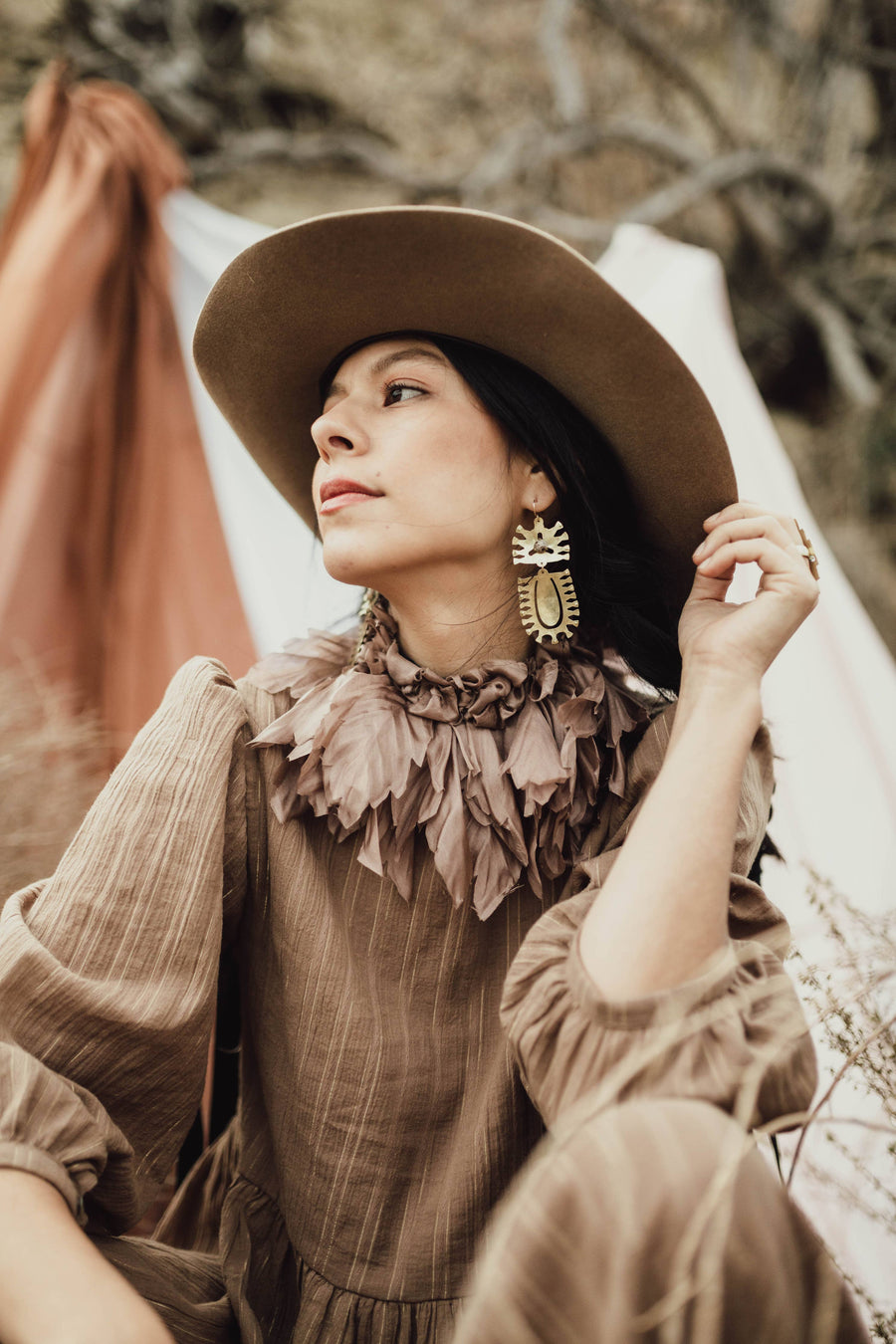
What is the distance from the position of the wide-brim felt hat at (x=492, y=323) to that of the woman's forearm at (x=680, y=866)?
315 mm

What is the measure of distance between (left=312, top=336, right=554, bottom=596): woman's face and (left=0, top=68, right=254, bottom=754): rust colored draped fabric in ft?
3.49

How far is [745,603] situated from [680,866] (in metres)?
0.32

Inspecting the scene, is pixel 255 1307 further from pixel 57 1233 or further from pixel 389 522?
pixel 389 522

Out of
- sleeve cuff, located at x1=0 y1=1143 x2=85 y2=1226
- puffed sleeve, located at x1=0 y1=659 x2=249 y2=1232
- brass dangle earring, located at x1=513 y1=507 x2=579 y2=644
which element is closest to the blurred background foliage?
brass dangle earring, located at x1=513 y1=507 x2=579 y2=644

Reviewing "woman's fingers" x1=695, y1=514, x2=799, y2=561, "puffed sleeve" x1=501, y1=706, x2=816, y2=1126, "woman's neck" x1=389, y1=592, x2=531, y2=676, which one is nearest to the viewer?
"puffed sleeve" x1=501, y1=706, x2=816, y2=1126

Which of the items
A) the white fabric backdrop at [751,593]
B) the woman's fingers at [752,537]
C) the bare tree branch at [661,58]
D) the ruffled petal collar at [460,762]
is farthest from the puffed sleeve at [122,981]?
the bare tree branch at [661,58]

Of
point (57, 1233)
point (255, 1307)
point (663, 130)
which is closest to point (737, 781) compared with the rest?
point (57, 1233)

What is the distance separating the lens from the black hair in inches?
46.1

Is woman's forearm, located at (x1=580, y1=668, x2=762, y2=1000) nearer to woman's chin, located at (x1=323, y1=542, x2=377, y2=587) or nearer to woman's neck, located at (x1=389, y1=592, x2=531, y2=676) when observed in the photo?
woman's neck, located at (x1=389, y1=592, x2=531, y2=676)

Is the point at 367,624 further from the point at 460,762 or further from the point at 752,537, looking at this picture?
the point at 752,537

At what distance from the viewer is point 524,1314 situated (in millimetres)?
593

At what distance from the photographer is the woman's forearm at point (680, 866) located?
2.76 feet

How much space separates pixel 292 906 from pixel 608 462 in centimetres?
68

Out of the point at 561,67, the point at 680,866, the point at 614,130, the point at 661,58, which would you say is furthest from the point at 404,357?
the point at 661,58
